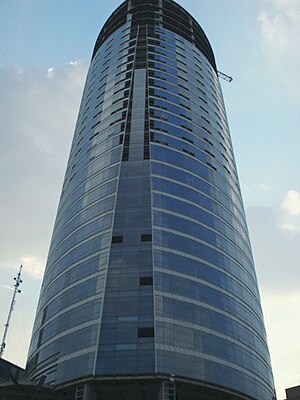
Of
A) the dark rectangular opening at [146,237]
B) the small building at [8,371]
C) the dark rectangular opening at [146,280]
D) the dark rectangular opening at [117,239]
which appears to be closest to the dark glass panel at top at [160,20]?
the dark rectangular opening at [146,237]

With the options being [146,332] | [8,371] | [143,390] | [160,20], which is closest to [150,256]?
[146,332]

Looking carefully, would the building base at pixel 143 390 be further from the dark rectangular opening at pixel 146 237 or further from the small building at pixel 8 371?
the small building at pixel 8 371

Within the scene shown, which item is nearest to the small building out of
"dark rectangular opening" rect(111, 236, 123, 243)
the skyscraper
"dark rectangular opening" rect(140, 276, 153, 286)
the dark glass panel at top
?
the skyscraper

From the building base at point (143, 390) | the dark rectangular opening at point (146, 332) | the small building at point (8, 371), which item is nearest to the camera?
the building base at point (143, 390)

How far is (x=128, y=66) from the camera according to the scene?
116 meters

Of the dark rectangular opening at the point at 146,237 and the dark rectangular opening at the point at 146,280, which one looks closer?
the dark rectangular opening at the point at 146,280

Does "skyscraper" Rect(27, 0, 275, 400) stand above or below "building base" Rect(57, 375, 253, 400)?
above

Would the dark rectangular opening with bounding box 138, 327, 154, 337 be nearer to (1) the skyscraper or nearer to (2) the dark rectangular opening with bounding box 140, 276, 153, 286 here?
(1) the skyscraper

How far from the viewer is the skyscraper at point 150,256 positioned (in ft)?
222

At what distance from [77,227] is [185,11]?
308 ft

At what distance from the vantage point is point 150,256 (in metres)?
76.6

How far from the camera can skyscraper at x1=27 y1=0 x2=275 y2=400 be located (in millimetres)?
67625

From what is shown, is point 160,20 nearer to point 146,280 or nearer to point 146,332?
point 146,280

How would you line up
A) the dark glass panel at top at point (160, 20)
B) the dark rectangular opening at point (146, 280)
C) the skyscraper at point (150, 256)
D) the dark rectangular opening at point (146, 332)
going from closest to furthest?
the skyscraper at point (150, 256) → the dark rectangular opening at point (146, 332) → the dark rectangular opening at point (146, 280) → the dark glass panel at top at point (160, 20)
